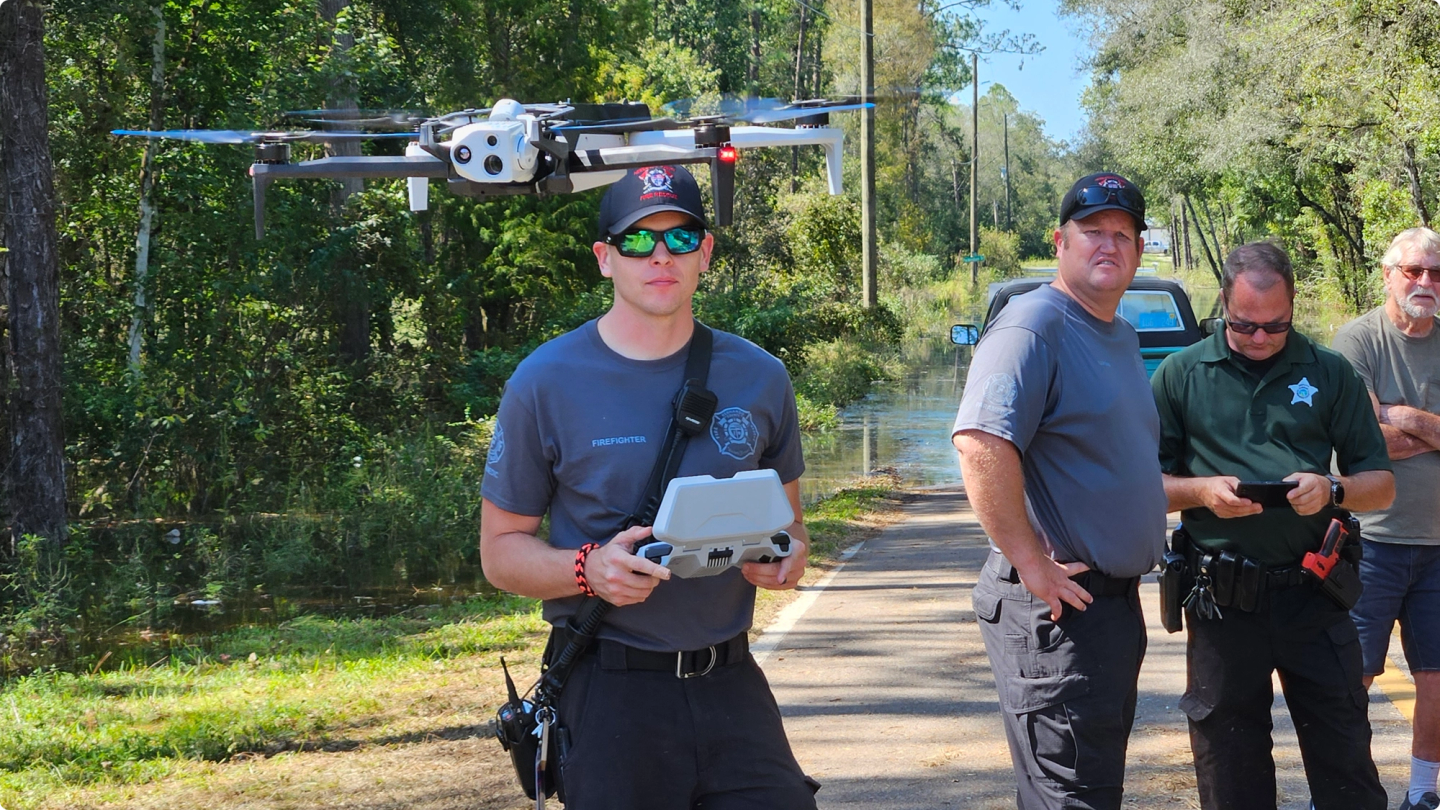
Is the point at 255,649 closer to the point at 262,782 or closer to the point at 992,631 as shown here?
the point at 262,782

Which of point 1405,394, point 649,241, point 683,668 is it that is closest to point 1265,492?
point 1405,394

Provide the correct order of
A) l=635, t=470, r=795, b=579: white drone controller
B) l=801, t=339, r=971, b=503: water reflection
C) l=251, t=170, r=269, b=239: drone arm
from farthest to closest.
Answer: l=801, t=339, r=971, b=503: water reflection, l=251, t=170, r=269, b=239: drone arm, l=635, t=470, r=795, b=579: white drone controller

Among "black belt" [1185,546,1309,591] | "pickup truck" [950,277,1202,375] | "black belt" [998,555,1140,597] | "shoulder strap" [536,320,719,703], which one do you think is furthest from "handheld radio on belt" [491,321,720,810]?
"pickup truck" [950,277,1202,375]

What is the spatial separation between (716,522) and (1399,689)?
5.24 m

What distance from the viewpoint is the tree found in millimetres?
12977

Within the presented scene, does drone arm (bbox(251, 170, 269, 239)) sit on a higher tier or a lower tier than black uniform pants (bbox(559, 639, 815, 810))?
higher

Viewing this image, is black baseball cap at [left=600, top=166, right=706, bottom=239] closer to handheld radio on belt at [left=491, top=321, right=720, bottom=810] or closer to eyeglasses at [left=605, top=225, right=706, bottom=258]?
eyeglasses at [left=605, top=225, right=706, bottom=258]

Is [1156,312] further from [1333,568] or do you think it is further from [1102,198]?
[1102,198]

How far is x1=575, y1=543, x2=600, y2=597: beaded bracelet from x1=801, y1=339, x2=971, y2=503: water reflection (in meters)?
11.8

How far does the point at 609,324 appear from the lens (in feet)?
10.3

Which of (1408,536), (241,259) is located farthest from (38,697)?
(241,259)

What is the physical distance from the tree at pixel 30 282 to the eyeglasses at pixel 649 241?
11.9 m

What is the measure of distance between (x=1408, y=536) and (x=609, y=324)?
3264 mm

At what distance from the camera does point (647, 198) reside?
307cm
